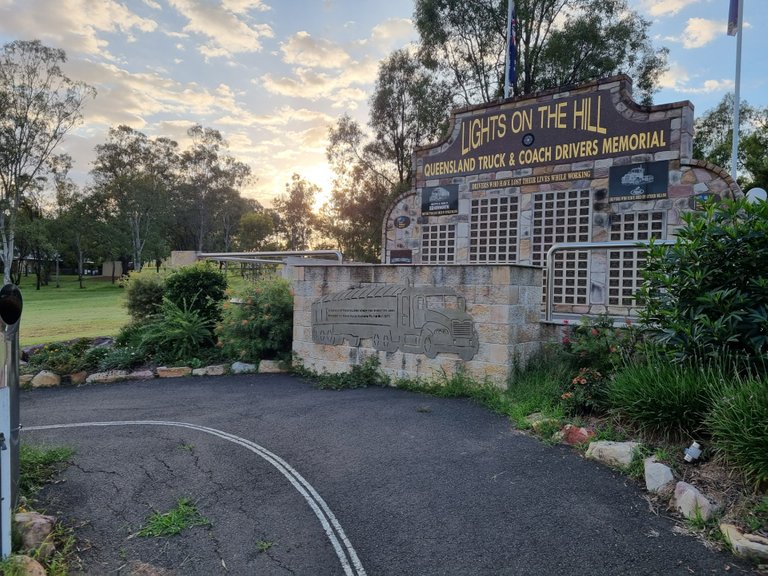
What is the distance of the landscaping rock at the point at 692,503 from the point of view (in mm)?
2993

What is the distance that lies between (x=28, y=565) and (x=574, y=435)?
397 centimetres

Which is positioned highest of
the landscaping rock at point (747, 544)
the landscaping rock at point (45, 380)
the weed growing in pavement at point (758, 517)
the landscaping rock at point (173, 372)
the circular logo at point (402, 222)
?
the circular logo at point (402, 222)

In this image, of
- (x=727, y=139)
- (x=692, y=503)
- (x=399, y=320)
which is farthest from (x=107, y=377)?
(x=727, y=139)

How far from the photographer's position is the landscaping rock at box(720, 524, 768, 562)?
257 cm

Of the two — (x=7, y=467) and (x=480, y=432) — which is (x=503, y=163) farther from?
(x=7, y=467)

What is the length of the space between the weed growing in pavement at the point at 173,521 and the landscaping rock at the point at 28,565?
571 millimetres

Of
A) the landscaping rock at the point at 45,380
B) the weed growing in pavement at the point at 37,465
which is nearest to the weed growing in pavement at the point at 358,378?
the weed growing in pavement at the point at 37,465

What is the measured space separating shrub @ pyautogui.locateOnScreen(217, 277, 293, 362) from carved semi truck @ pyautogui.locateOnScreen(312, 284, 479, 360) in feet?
3.33

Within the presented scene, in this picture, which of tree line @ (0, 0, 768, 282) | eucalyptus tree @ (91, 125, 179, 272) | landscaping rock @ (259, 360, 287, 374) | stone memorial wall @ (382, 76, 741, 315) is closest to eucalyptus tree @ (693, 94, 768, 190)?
tree line @ (0, 0, 768, 282)

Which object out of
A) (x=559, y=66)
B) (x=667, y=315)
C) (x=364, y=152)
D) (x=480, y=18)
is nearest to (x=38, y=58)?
(x=364, y=152)

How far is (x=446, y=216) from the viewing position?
44.7 ft

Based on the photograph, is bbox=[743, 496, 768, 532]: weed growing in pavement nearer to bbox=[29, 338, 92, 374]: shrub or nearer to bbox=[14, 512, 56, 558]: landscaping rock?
bbox=[14, 512, 56, 558]: landscaping rock

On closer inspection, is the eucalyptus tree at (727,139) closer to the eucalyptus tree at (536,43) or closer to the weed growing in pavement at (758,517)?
the eucalyptus tree at (536,43)

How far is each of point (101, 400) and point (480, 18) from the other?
73.4ft
